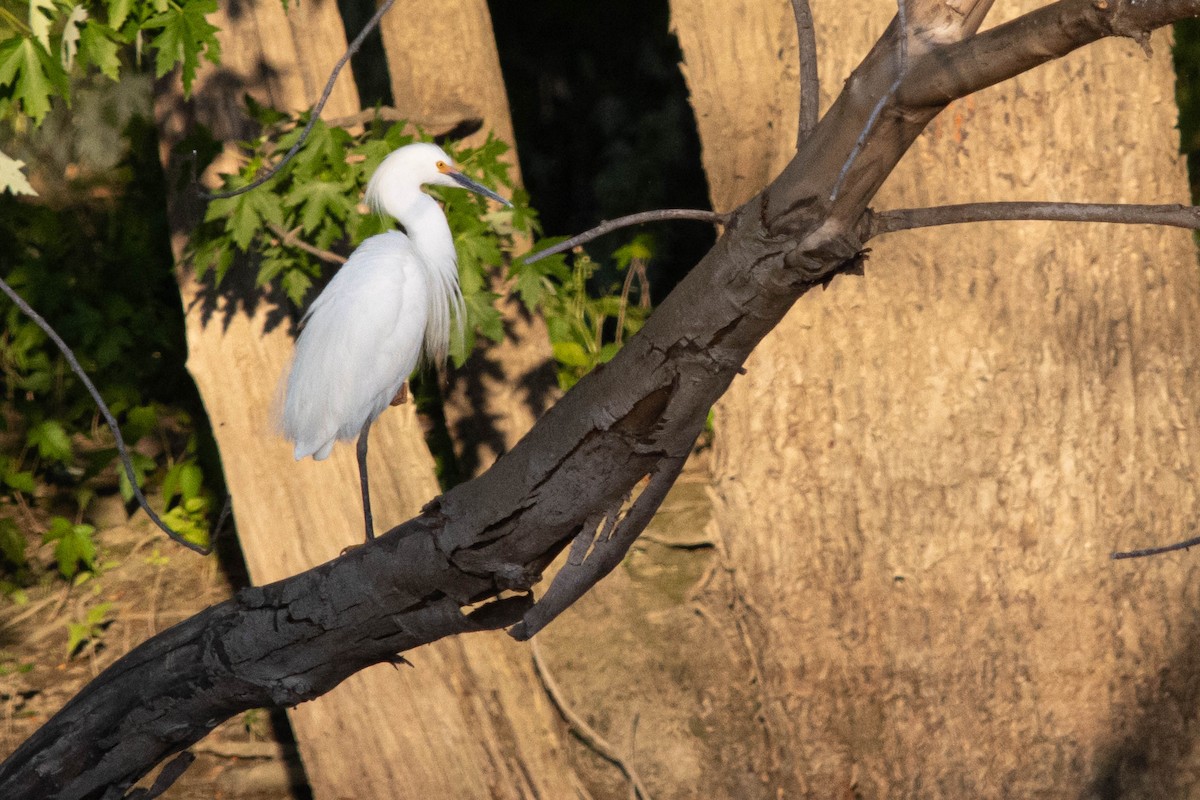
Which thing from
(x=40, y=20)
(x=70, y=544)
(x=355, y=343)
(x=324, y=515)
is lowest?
(x=324, y=515)

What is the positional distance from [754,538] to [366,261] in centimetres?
130

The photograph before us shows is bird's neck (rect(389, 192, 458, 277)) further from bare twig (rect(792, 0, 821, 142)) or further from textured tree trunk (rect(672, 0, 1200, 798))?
bare twig (rect(792, 0, 821, 142))

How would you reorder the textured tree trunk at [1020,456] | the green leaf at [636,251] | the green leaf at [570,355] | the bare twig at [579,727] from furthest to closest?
the green leaf at [636,251]
the green leaf at [570,355]
the bare twig at [579,727]
the textured tree trunk at [1020,456]

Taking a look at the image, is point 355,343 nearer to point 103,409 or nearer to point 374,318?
point 374,318

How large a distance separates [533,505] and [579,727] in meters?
2.20

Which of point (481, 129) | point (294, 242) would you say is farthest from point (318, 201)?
point (481, 129)

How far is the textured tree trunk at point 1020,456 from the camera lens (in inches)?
96.4

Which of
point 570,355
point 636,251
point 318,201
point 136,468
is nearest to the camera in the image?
point 318,201

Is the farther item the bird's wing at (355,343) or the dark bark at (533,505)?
the bird's wing at (355,343)

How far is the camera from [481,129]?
4.09 m

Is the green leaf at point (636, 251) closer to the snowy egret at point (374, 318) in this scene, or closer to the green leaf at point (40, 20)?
the snowy egret at point (374, 318)

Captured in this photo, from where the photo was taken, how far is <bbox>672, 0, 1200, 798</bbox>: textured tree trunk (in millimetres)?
2449

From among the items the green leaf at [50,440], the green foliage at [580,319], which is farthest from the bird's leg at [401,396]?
the green leaf at [50,440]

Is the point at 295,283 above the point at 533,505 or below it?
above
